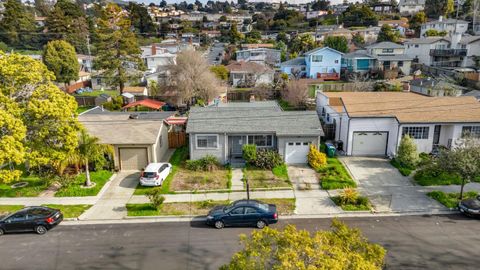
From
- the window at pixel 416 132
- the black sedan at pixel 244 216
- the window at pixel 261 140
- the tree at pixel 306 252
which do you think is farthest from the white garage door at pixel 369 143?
the tree at pixel 306 252

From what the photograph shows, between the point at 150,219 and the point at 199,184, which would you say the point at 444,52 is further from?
the point at 150,219

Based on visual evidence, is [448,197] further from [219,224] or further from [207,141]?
[207,141]

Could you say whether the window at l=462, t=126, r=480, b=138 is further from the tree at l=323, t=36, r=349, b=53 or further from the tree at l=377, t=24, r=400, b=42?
the tree at l=377, t=24, r=400, b=42

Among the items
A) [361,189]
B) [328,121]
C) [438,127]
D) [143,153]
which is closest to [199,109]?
[143,153]

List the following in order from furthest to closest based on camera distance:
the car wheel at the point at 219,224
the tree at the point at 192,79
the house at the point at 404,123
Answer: the tree at the point at 192,79 → the house at the point at 404,123 → the car wheel at the point at 219,224

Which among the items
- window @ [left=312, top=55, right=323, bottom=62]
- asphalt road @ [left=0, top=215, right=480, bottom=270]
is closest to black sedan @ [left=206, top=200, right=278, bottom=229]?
asphalt road @ [left=0, top=215, right=480, bottom=270]

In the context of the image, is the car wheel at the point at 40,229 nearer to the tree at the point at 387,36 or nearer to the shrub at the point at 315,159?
the shrub at the point at 315,159

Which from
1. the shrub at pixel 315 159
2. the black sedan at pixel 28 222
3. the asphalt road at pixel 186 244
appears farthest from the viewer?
the shrub at pixel 315 159
